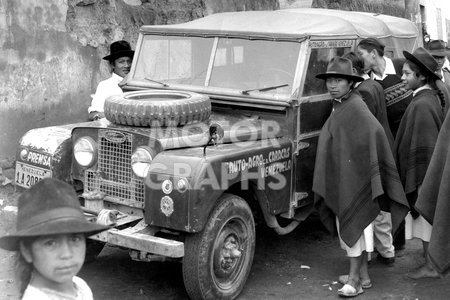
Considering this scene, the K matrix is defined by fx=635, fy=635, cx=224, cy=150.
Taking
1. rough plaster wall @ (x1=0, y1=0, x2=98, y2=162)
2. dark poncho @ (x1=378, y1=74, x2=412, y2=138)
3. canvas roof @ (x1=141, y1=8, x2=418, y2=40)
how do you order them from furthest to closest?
rough plaster wall @ (x1=0, y1=0, x2=98, y2=162) < dark poncho @ (x1=378, y1=74, x2=412, y2=138) < canvas roof @ (x1=141, y1=8, x2=418, y2=40)

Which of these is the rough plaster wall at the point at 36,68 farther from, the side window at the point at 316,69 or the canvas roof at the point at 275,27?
the side window at the point at 316,69

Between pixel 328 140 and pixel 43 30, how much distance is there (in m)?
4.16

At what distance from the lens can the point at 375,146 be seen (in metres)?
4.66

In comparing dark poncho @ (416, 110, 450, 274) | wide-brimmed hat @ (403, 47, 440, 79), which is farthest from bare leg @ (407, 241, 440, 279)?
wide-brimmed hat @ (403, 47, 440, 79)

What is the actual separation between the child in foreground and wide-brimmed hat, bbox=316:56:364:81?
3.08 metres

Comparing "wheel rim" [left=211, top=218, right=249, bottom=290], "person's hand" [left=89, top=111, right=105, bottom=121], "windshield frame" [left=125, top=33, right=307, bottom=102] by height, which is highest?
"windshield frame" [left=125, top=33, right=307, bottom=102]

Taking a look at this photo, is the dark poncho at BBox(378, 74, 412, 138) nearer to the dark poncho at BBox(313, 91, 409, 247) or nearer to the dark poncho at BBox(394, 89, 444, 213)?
the dark poncho at BBox(394, 89, 444, 213)

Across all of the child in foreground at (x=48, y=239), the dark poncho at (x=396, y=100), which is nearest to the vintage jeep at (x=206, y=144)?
the dark poncho at (x=396, y=100)

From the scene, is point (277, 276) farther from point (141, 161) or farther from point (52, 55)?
point (52, 55)

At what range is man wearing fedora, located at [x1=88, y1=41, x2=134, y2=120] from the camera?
20.2ft

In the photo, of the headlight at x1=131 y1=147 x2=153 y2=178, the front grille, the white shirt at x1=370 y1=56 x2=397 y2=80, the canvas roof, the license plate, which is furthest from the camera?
the white shirt at x1=370 y1=56 x2=397 y2=80

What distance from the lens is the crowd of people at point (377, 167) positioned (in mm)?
4500

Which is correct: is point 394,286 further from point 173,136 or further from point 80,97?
point 80,97

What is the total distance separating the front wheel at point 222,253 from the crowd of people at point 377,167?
65cm
